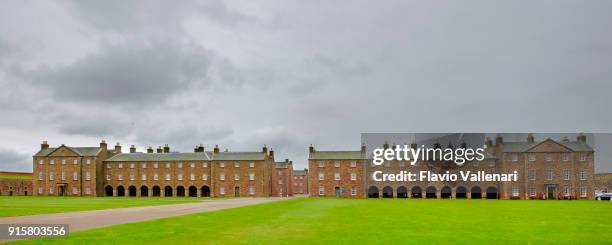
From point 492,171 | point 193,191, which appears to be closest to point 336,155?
point 492,171

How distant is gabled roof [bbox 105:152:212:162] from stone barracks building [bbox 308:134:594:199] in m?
19.2

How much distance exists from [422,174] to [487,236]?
231 ft

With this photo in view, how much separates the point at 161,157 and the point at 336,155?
30.6 meters

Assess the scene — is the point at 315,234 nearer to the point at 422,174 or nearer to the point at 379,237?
the point at 379,237

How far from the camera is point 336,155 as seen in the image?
94.0 metres

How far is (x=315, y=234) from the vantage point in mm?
20234

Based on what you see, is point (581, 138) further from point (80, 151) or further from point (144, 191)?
point (80, 151)

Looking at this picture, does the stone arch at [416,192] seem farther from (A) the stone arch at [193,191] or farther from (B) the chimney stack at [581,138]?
(A) the stone arch at [193,191]

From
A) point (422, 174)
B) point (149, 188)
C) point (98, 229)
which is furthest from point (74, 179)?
point (98, 229)

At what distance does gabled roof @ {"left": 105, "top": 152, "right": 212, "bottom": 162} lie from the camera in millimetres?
96250

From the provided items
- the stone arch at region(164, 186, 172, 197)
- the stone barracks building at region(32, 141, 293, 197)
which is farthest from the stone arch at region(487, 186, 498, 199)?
the stone arch at region(164, 186, 172, 197)

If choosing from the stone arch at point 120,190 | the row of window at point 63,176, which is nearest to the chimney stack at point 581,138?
the stone arch at point 120,190

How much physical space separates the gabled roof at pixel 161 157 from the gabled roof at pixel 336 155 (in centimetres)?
1831

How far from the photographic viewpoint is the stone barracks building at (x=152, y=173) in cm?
9369
